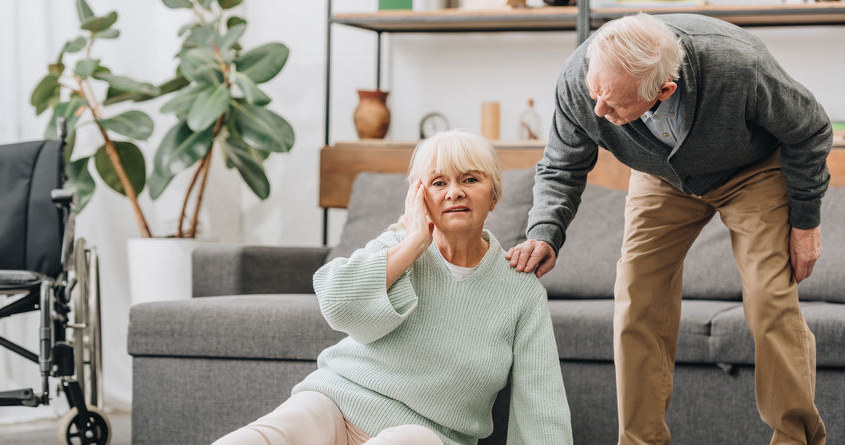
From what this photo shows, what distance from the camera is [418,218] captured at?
179cm

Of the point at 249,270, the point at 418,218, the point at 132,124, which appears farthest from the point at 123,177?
the point at 418,218

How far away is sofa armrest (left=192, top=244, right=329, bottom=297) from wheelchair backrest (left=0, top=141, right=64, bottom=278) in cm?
43

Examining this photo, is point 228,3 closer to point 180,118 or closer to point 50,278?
point 180,118

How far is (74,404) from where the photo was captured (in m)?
2.72

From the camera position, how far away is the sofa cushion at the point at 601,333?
2395 millimetres

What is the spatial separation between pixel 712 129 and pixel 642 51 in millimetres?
258

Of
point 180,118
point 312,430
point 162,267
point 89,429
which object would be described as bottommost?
point 89,429

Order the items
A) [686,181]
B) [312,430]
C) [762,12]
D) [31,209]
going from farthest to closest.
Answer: [762,12] < [31,209] < [686,181] < [312,430]

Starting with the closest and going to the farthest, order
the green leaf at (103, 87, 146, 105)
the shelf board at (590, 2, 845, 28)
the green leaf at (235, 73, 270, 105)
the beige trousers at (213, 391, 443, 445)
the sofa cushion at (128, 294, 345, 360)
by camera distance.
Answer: the beige trousers at (213, 391, 443, 445) → the sofa cushion at (128, 294, 345, 360) → the shelf board at (590, 2, 845, 28) → the green leaf at (235, 73, 270, 105) → the green leaf at (103, 87, 146, 105)

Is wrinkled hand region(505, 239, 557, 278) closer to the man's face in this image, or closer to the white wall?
the man's face

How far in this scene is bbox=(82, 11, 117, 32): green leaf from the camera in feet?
11.4

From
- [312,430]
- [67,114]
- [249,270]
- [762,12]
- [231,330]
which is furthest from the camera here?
[67,114]

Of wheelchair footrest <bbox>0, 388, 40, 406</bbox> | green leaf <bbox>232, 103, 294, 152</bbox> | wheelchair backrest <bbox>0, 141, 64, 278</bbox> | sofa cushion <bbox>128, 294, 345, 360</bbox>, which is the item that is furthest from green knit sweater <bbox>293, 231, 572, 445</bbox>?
green leaf <bbox>232, 103, 294, 152</bbox>

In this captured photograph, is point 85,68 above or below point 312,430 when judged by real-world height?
above
